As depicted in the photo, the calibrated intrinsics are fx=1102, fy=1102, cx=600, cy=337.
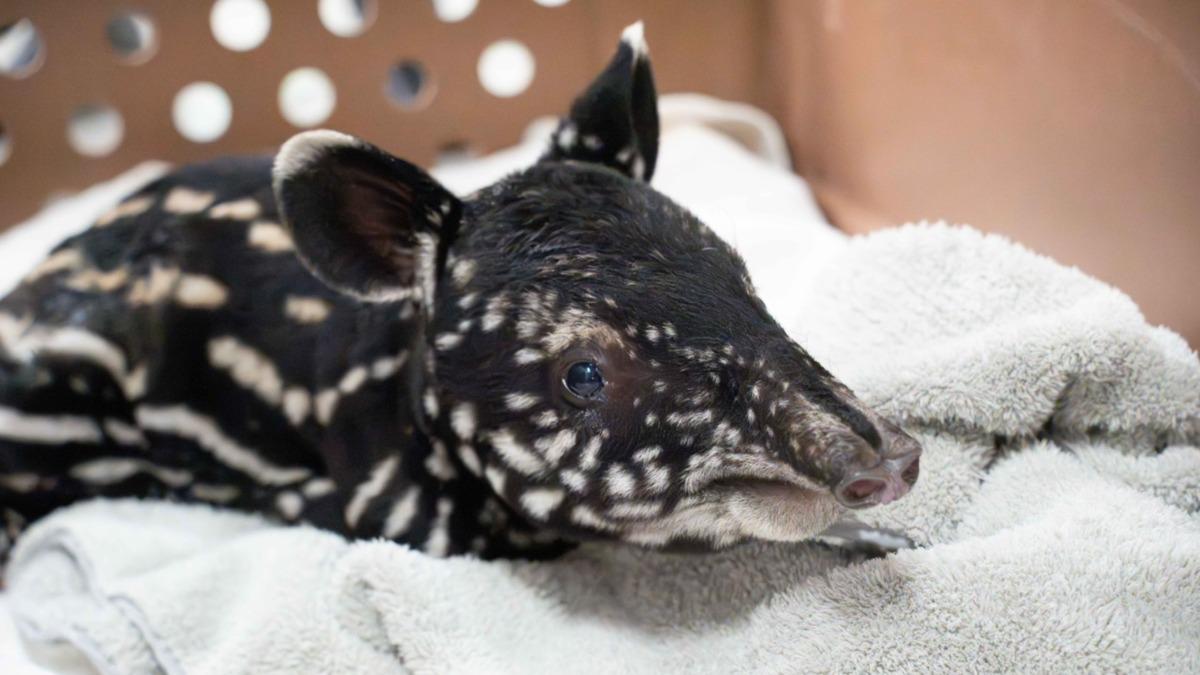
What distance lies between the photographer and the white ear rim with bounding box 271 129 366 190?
115 cm

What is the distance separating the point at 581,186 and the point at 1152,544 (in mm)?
672

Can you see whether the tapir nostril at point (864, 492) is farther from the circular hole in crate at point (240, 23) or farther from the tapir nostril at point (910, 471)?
the circular hole in crate at point (240, 23)

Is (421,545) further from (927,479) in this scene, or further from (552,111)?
(552,111)

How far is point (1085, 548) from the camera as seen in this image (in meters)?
1.08

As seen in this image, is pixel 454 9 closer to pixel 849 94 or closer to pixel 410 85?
pixel 410 85

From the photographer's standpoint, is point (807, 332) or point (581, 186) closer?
point (581, 186)

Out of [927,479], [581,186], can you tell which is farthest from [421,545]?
[927,479]

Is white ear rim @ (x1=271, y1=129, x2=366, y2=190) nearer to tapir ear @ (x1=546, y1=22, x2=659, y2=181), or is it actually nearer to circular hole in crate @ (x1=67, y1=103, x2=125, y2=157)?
tapir ear @ (x1=546, y1=22, x2=659, y2=181)

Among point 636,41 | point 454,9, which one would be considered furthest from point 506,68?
point 636,41

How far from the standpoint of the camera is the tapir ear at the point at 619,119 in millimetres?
1309

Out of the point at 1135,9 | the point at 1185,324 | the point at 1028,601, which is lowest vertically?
the point at 1028,601

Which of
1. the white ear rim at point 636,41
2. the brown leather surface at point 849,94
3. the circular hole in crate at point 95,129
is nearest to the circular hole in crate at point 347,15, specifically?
the brown leather surface at point 849,94

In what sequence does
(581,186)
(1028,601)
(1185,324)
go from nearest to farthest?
(1028,601) → (581,186) → (1185,324)

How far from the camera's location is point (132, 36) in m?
2.28
